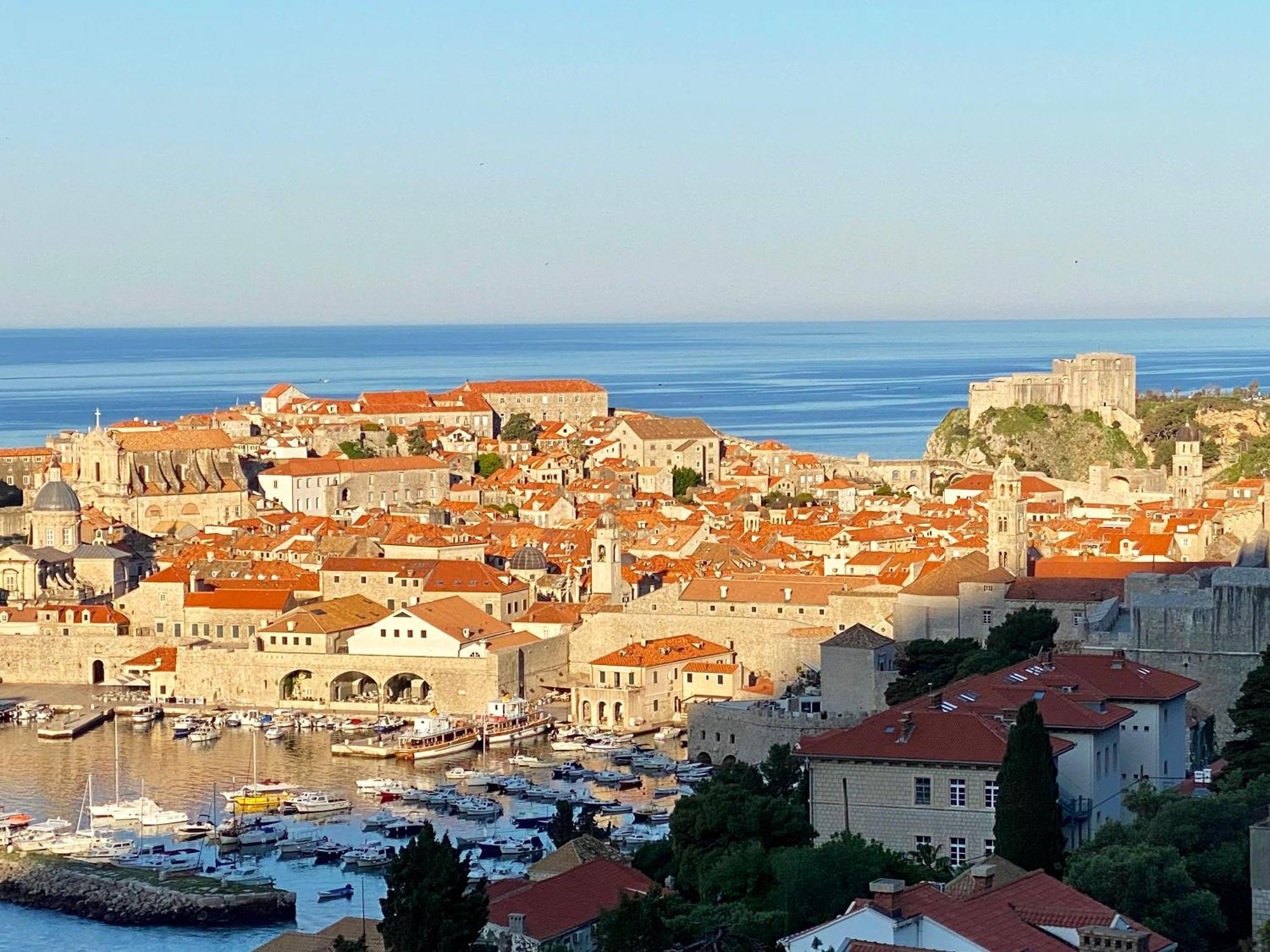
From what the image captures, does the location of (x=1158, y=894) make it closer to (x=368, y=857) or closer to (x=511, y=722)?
(x=368, y=857)

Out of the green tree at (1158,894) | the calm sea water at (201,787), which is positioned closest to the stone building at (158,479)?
the calm sea water at (201,787)

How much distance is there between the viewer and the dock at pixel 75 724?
35.8 meters

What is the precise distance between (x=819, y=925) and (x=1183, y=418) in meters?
50.7

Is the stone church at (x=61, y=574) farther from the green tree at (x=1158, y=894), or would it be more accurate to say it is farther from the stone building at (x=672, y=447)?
the green tree at (x=1158, y=894)

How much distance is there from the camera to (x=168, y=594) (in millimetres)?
41469

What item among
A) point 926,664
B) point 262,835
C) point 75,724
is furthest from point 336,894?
point 75,724

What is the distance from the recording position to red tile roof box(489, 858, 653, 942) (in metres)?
17.1

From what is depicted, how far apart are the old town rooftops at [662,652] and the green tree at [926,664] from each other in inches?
212

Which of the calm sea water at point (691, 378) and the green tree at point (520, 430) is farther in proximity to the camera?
the calm sea water at point (691, 378)

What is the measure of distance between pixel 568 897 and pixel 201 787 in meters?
14.6

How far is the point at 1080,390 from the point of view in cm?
6366

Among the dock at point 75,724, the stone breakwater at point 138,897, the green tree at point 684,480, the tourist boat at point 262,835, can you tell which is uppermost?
the green tree at point 684,480

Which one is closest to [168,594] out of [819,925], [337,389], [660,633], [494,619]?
[494,619]

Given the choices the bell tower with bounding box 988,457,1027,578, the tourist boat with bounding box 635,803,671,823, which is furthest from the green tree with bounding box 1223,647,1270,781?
the bell tower with bounding box 988,457,1027,578
